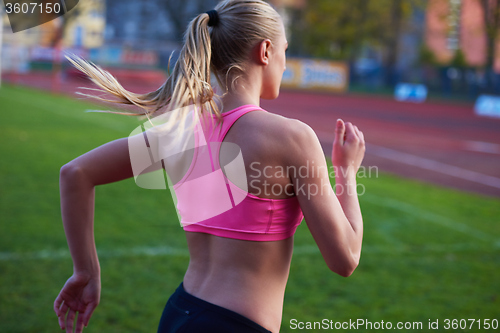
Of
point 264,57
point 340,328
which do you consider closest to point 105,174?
point 264,57

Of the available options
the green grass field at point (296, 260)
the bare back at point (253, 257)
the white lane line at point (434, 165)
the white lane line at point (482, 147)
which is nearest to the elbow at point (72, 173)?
the bare back at point (253, 257)

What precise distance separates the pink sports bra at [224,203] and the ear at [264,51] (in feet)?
0.50

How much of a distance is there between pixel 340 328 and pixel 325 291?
23.3 inches

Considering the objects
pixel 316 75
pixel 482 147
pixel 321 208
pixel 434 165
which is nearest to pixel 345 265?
A: pixel 321 208

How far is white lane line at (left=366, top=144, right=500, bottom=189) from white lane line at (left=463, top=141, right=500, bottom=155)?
→ 2.92 meters

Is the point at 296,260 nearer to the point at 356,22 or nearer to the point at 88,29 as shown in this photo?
the point at 356,22

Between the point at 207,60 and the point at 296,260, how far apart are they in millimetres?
3867

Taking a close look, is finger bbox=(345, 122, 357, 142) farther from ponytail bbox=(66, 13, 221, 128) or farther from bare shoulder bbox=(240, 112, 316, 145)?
ponytail bbox=(66, 13, 221, 128)

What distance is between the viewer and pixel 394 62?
136 feet

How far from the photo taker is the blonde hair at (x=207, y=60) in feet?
4.73

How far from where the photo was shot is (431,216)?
23.0 ft

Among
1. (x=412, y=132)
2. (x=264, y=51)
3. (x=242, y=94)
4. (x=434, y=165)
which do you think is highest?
(x=264, y=51)

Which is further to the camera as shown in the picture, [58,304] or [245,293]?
[58,304]

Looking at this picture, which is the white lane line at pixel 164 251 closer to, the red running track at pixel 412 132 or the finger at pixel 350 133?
the red running track at pixel 412 132
